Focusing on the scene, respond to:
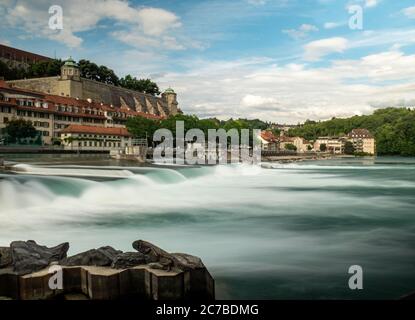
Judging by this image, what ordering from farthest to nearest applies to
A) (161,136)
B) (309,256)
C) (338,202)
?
1. (161,136)
2. (338,202)
3. (309,256)

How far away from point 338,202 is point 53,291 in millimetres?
17117

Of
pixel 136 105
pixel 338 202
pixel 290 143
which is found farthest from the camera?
pixel 290 143

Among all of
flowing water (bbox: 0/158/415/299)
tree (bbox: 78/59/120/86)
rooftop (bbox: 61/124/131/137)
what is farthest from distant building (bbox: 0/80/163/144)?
flowing water (bbox: 0/158/415/299)

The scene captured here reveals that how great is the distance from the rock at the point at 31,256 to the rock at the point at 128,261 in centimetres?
136

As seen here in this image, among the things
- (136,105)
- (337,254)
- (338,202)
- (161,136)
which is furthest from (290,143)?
(337,254)

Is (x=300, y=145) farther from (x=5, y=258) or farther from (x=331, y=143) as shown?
(x=5, y=258)

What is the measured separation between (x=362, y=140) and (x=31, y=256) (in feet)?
541

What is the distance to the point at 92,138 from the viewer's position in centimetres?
6800

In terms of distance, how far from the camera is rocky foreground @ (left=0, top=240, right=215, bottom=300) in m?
7.71

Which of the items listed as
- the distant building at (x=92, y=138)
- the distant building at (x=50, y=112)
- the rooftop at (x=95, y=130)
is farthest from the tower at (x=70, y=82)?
the distant building at (x=92, y=138)

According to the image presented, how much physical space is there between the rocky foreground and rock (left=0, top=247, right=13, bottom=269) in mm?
28

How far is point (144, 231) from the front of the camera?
14156mm

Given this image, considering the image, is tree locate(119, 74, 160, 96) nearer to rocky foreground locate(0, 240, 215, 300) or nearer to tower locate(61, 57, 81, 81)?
tower locate(61, 57, 81, 81)
